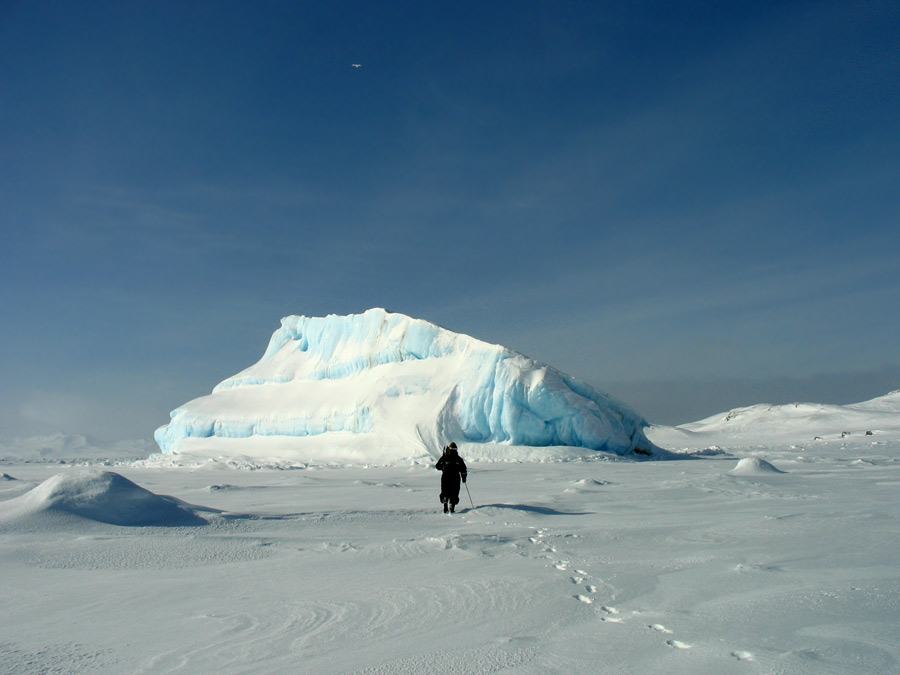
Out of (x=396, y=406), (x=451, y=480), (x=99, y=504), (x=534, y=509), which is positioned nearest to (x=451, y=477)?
(x=451, y=480)

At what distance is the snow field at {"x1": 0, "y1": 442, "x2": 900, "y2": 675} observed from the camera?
2742 millimetres

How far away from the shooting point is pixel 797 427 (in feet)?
151

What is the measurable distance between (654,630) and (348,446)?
20.3 m

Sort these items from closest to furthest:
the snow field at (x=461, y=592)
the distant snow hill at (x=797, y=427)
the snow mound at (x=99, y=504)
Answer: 1. the snow field at (x=461, y=592)
2. the snow mound at (x=99, y=504)
3. the distant snow hill at (x=797, y=427)

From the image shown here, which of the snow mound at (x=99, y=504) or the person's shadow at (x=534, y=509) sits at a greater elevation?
the snow mound at (x=99, y=504)

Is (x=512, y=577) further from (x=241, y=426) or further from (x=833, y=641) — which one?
(x=241, y=426)

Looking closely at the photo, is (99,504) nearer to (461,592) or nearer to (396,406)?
(461,592)

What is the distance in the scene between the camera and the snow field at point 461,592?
2.74 m

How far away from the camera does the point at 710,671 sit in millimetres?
2523

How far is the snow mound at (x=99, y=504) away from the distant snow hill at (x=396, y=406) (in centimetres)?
1442

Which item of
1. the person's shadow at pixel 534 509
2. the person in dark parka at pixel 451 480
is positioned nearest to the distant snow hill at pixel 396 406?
the person's shadow at pixel 534 509

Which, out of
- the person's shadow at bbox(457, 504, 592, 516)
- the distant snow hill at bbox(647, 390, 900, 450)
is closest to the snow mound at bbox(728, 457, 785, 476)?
the person's shadow at bbox(457, 504, 592, 516)

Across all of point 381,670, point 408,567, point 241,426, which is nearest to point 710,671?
point 381,670

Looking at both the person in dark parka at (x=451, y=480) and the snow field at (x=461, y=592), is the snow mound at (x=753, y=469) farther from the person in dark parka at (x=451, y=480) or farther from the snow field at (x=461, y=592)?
the person in dark parka at (x=451, y=480)
